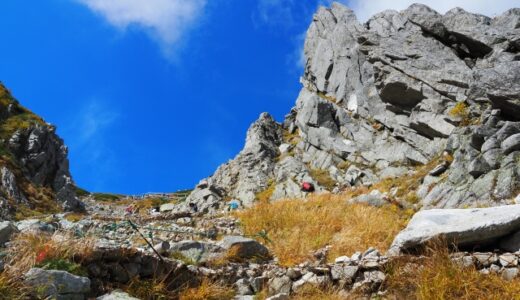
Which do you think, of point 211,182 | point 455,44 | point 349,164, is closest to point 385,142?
point 349,164

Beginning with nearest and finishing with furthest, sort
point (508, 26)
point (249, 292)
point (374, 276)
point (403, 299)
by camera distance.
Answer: point (403, 299) < point (374, 276) < point (249, 292) < point (508, 26)

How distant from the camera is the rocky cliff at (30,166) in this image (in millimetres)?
20581

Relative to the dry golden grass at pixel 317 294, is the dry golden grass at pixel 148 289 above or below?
above

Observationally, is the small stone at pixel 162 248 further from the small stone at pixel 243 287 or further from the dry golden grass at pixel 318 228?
the dry golden grass at pixel 318 228

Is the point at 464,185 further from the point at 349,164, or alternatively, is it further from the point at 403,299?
the point at 349,164

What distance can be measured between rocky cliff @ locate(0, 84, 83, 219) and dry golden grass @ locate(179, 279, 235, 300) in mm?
13759

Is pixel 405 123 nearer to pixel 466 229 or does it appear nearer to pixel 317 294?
pixel 466 229

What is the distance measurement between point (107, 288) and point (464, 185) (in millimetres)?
14801

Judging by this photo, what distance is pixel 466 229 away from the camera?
6703 millimetres

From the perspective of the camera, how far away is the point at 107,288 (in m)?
6.06

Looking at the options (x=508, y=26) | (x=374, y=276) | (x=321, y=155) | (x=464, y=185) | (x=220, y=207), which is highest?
(x=508, y=26)

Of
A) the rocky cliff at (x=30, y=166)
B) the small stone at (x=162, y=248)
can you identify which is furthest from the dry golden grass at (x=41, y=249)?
the rocky cliff at (x=30, y=166)

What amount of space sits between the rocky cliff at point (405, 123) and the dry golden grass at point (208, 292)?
1106 centimetres

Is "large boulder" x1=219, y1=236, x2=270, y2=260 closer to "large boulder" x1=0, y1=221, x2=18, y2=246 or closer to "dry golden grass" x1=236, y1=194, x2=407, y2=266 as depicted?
"dry golden grass" x1=236, y1=194, x2=407, y2=266
